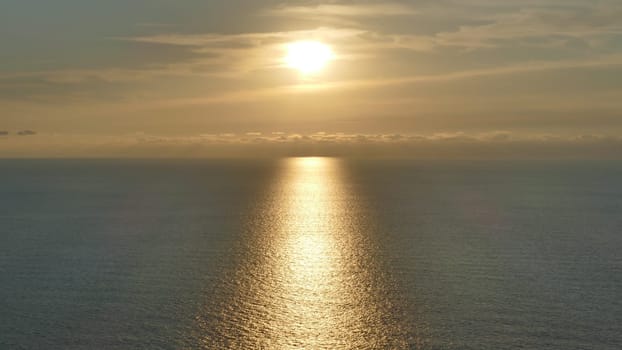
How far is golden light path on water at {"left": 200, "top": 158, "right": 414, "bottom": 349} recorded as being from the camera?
230ft

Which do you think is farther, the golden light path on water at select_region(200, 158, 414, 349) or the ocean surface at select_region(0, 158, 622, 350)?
the ocean surface at select_region(0, 158, 622, 350)

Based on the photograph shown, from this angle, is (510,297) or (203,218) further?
(203,218)

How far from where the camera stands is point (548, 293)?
8650 cm

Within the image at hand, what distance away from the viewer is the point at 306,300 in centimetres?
8644

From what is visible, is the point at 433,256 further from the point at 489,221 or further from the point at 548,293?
the point at 489,221

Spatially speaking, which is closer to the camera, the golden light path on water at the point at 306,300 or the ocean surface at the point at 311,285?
the golden light path on water at the point at 306,300

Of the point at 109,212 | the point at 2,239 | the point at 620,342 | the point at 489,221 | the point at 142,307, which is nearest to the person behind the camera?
the point at 620,342

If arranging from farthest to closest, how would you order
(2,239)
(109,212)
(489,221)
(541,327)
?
(109,212)
(489,221)
(2,239)
(541,327)

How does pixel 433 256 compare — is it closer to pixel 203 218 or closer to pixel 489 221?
pixel 489 221

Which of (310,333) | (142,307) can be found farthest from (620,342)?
(142,307)

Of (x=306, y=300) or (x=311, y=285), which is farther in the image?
(x=311, y=285)

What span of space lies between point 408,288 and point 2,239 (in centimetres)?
9763

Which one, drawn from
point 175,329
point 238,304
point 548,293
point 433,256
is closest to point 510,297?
point 548,293

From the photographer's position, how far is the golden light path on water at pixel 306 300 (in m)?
70.1
